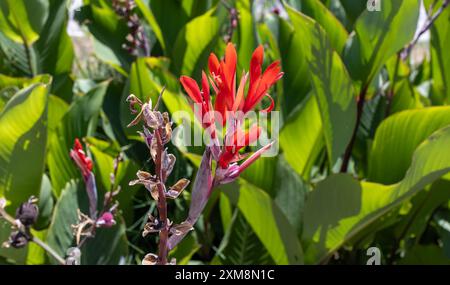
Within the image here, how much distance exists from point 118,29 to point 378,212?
2.78 ft

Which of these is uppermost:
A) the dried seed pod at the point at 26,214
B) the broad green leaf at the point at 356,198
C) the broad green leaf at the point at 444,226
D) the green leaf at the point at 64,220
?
the dried seed pod at the point at 26,214

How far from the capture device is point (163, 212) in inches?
19.6

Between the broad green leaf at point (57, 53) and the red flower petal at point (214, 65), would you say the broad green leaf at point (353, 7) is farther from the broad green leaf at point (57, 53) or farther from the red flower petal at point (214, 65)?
the red flower petal at point (214, 65)

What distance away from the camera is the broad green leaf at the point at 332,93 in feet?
3.55

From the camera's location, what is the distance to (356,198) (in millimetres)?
1025

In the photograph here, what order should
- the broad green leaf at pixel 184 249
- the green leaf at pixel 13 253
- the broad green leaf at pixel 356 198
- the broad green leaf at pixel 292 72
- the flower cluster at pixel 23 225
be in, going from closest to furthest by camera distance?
the flower cluster at pixel 23 225 → the broad green leaf at pixel 356 198 → the green leaf at pixel 13 253 → the broad green leaf at pixel 184 249 → the broad green leaf at pixel 292 72

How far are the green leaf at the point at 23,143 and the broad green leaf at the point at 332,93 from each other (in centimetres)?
45

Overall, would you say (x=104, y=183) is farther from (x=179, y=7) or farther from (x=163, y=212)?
(x=163, y=212)

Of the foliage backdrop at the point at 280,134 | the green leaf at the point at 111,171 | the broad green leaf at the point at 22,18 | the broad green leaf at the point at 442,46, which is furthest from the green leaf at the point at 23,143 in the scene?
the broad green leaf at the point at 442,46

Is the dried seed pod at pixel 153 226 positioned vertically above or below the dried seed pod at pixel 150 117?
below

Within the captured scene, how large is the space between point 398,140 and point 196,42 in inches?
19.0

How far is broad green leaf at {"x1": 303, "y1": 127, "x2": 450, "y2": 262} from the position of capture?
3.14 feet

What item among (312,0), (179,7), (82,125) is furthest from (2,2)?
(312,0)
